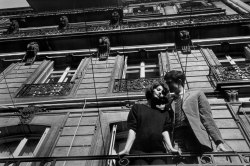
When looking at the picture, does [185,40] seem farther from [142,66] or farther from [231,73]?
[231,73]

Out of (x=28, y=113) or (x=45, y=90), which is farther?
(x=45, y=90)

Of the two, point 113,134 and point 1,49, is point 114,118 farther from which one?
point 1,49

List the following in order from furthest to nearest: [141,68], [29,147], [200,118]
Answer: [141,68] < [29,147] < [200,118]

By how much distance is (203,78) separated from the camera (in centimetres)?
767

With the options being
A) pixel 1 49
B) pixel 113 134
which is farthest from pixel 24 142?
pixel 1 49

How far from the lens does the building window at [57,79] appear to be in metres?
7.89

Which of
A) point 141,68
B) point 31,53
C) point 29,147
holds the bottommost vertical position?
point 29,147

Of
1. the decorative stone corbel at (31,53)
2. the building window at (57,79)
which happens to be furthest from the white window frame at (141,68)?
the decorative stone corbel at (31,53)

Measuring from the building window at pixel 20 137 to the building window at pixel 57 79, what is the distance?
1.44 metres

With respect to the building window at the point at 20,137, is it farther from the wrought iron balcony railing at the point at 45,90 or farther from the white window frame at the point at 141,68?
the white window frame at the point at 141,68

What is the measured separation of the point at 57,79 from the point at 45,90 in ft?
5.10

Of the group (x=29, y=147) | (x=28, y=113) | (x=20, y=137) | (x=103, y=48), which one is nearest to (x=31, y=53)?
(x=103, y=48)

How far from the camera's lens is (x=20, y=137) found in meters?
6.58

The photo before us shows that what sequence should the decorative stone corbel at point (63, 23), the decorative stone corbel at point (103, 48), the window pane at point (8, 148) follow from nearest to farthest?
the window pane at point (8, 148) → the decorative stone corbel at point (103, 48) → the decorative stone corbel at point (63, 23)
